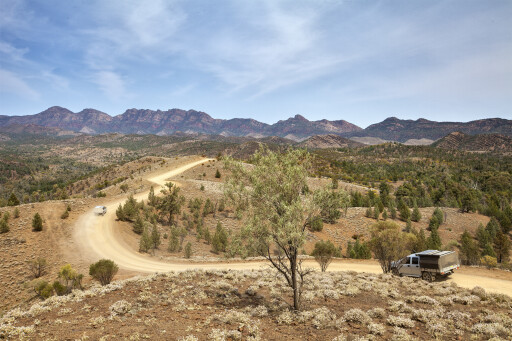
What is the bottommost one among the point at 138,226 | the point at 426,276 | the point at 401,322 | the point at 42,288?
the point at 42,288

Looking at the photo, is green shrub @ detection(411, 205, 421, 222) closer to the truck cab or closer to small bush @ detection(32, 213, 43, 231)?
the truck cab

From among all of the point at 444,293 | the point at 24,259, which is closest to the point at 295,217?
the point at 444,293

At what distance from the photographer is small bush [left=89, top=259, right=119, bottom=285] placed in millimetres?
16922

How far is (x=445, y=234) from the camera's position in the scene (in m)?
52.7

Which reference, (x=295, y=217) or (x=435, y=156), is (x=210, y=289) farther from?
(x=435, y=156)

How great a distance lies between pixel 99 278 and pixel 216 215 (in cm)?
2630

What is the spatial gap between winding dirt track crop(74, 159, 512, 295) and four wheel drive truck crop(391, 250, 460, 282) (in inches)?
42.5

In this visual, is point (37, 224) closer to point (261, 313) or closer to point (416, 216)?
point (261, 313)

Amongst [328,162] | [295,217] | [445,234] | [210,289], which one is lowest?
[445,234]

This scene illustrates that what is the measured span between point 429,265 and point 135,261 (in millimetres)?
25445

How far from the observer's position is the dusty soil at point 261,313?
31.9 ft

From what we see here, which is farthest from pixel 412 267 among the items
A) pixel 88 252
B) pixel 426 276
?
pixel 88 252

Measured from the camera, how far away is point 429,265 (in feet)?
60.0

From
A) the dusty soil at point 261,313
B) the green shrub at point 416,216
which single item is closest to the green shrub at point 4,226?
the dusty soil at point 261,313
